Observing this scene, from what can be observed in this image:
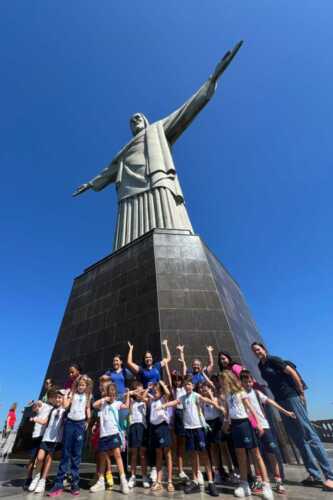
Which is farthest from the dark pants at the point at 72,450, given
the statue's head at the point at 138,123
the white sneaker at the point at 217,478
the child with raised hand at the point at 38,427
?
the statue's head at the point at 138,123

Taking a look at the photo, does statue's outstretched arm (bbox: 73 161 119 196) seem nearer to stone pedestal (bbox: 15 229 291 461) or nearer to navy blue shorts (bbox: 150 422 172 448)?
stone pedestal (bbox: 15 229 291 461)

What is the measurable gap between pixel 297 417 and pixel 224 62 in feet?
43.4

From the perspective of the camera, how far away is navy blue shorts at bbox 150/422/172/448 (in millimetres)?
A: 4305

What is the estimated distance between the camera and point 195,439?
4.21 metres

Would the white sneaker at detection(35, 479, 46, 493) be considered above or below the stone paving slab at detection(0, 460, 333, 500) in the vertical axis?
above

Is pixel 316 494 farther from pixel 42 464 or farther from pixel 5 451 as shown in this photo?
pixel 5 451

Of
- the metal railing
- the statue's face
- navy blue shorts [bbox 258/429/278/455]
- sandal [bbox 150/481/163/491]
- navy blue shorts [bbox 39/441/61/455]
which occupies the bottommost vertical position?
sandal [bbox 150/481/163/491]

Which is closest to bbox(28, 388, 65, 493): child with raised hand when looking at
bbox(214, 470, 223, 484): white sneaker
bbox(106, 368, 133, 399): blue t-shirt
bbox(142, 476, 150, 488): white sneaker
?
bbox(106, 368, 133, 399): blue t-shirt

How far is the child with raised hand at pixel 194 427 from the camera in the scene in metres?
4.00

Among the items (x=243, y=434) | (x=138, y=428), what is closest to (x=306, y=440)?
(x=243, y=434)

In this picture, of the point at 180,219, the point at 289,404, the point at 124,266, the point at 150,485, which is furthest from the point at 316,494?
the point at 180,219

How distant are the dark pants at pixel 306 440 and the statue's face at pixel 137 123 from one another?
1497 centimetres

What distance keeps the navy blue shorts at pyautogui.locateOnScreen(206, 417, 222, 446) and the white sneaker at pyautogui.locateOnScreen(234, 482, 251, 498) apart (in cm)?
83

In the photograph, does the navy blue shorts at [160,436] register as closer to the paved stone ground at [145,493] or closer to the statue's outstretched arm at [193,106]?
the paved stone ground at [145,493]
